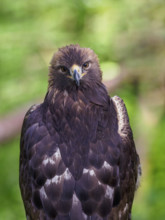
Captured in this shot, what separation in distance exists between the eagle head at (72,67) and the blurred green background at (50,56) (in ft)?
5.14

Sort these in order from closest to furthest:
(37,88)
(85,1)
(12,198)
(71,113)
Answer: (71,113) → (37,88) → (85,1) → (12,198)

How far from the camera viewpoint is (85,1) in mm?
8086

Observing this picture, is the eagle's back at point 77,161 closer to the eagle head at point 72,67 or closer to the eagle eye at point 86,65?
the eagle head at point 72,67

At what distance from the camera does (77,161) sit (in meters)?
4.39

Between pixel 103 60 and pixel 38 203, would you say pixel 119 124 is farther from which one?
pixel 103 60

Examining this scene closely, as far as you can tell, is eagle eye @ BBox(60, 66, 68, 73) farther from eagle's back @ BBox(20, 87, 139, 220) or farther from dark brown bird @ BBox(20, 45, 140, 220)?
eagle's back @ BBox(20, 87, 139, 220)

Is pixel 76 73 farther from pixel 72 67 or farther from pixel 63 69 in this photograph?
pixel 63 69

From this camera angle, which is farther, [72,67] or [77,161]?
[72,67]

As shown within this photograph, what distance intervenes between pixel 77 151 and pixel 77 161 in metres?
0.09

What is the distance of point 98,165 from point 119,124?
53 centimetres

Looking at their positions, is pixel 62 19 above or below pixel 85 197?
above

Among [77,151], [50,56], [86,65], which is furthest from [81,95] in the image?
[50,56]

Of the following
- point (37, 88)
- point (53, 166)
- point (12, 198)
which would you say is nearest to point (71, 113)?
point (53, 166)

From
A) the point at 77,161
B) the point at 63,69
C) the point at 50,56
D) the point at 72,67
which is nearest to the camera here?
the point at 77,161
